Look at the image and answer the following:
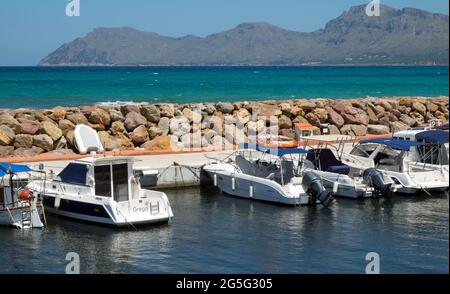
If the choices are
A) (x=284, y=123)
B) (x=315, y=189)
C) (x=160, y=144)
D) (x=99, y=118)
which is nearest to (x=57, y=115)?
(x=99, y=118)

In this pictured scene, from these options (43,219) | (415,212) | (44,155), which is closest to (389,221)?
(415,212)

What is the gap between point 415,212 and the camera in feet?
81.0

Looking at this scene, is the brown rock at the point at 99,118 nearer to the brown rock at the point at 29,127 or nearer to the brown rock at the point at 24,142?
the brown rock at the point at 29,127

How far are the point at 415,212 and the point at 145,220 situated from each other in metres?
8.41

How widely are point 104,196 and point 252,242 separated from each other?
4.92 meters

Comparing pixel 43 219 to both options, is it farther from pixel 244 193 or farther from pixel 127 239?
pixel 244 193

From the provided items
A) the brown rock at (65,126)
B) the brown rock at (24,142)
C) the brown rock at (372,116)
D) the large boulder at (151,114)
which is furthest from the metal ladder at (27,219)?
the brown rock at (372,116)

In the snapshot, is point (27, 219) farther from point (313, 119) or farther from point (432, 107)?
point (432, 107)

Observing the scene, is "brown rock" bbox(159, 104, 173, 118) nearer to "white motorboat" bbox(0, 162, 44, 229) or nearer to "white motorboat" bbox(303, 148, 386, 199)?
"white motorboat" bbox(303, 148, 386, 199)

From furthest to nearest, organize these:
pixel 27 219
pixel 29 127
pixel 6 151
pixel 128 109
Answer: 1. pixel 128 109
2. pixel 29 127
3. pixel 6 151
4. pixel 27 219

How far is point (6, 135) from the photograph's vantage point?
3347cm

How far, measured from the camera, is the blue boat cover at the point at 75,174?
76.2ft

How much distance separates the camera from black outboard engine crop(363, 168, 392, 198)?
26359 millimetres

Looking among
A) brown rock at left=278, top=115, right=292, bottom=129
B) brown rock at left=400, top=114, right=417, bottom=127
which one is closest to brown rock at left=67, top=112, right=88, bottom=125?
brown rock at left=278, top=115, right=292, bottom=129
